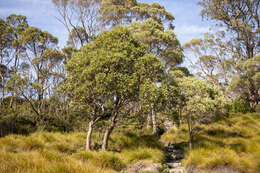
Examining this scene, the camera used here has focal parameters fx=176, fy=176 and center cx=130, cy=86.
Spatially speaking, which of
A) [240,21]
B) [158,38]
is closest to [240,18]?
[240,21]

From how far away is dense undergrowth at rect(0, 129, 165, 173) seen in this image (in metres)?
4.12

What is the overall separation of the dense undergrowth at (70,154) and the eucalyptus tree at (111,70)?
65.3 inches

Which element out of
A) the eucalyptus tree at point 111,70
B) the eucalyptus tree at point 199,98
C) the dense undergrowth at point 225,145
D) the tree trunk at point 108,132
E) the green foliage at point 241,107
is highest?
the eucalyptus tree at point 111,70

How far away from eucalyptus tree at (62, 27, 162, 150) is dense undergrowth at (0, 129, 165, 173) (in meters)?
1.66

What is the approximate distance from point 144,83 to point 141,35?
22.3 feet

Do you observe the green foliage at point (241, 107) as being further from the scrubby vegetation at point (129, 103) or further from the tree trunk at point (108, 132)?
the tree trunk at point (108, 132)

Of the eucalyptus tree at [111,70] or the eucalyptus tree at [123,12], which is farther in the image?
the eucalyptus tree at [123,12]

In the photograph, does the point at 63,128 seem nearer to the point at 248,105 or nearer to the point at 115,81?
the point at 115,81

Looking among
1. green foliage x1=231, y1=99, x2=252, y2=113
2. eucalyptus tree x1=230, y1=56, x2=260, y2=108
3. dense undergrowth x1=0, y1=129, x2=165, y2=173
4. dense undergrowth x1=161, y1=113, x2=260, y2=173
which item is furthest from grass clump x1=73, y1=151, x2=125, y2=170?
green foliage x1=231, y1=99, x2=252, y2=113

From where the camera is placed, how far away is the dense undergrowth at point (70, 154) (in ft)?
13.5

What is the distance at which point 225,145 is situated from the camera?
372 inches

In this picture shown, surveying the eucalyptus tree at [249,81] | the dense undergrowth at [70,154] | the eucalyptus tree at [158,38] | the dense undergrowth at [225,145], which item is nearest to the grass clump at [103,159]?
the dense undergrowth at [70,154]

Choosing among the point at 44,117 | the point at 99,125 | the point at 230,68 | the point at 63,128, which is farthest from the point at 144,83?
the point at 230,68

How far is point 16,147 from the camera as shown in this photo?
8375 mm
